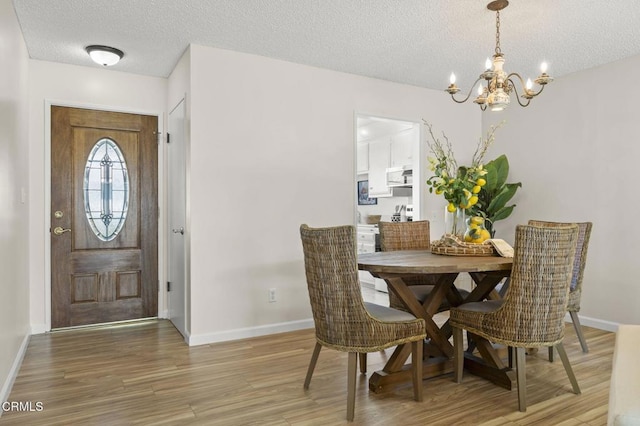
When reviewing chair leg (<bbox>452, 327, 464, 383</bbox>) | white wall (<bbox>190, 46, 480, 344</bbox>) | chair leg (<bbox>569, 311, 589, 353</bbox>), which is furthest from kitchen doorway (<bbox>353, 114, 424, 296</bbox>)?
chair leg (<bbox>452, 327, 464, 383</bbox>)

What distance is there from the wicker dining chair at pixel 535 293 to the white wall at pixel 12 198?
9.33 ft

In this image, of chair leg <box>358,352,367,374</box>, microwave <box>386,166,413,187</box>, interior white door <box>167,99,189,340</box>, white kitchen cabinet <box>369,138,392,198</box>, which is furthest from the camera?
white kitchen cabinet <box>369,138,392,198</box>

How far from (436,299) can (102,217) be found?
10.8 feet

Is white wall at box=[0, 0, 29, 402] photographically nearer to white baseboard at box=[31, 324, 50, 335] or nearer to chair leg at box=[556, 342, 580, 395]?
white baseboard at box=[31, 324, 50, 335]

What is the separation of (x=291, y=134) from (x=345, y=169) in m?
0.69

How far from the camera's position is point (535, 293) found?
2240 mm

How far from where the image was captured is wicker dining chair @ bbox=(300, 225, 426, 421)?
218cm

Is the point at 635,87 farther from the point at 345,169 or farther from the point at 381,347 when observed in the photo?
A: the point at 381,347

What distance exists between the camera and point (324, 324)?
2305 millimetres

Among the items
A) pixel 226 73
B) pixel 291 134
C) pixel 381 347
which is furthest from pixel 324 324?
pixel 226 73

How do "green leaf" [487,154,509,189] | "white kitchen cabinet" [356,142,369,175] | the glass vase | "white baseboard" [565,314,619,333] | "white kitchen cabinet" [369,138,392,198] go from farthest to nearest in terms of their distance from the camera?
"white kitchen cabinet" [356,142,369,175]
"white kitchen cabinet" [369,138,392,198]
"green leaf" [487,154,509,189]
"white baseboard" [565,314,619,333]
the glass vase

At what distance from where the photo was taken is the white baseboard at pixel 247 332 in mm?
3480

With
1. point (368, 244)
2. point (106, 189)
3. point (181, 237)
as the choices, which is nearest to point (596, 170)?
point (368, 244)

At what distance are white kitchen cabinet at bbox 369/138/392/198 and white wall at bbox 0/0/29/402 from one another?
4739mm
